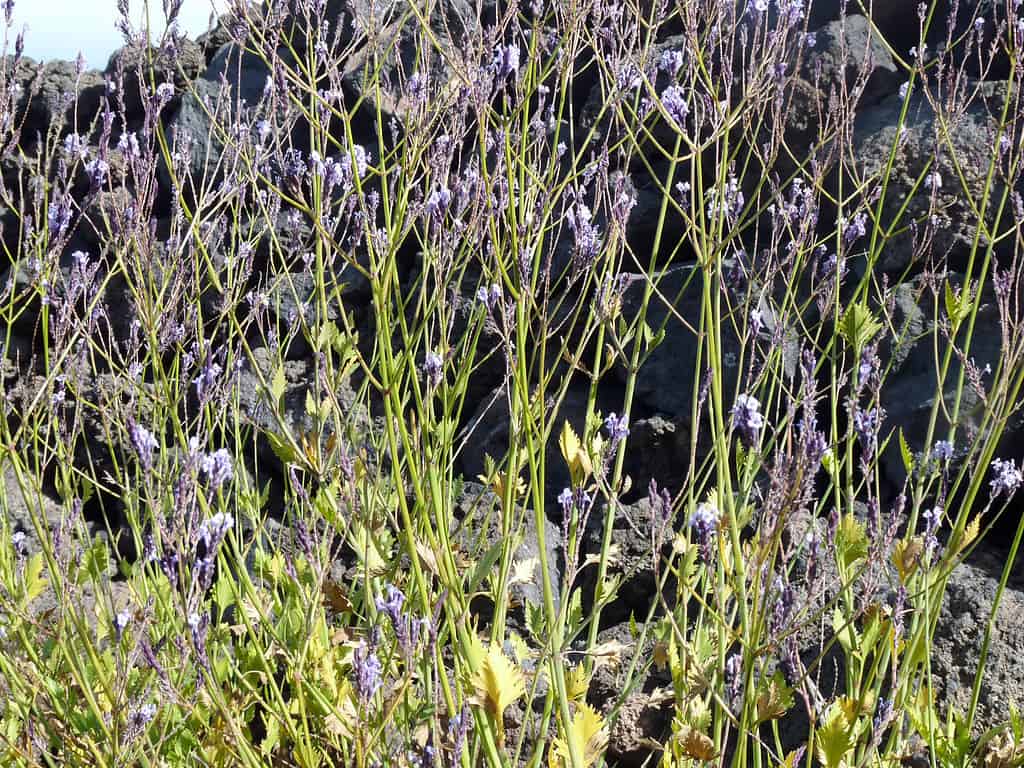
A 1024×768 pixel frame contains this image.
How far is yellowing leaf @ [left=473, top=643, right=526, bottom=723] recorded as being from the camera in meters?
1.54

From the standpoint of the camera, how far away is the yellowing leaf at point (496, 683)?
1541 mm

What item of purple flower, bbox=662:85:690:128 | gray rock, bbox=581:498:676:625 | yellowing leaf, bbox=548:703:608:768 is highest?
purple flower, bbox=662:85:690:128

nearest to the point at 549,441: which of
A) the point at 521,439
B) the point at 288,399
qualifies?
the point at 288,399

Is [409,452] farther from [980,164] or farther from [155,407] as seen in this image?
[980,164]

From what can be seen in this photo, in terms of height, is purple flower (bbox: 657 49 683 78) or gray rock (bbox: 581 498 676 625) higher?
purple flower (bbox: 657 49 683 78)

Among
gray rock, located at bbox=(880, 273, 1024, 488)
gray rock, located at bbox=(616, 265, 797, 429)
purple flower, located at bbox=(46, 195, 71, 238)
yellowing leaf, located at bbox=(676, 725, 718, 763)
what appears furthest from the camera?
gray rock, located at bbox=(616, 265, 797, 429)

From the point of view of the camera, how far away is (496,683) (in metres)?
1.54

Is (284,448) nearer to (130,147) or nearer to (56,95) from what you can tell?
(130,147)

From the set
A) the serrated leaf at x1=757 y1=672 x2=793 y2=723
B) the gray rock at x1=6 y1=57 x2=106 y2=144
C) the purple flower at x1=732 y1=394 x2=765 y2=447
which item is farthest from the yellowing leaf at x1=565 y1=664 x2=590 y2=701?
the gray rock at x1=6 y1=57 x2=106 y2=144

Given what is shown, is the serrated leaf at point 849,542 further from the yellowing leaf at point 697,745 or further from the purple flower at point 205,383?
the purple flower at point 205,383

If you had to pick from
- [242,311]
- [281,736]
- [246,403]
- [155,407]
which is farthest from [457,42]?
[281,736]

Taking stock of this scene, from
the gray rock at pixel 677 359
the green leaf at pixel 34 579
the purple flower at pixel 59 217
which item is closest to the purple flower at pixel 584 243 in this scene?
the purple flower at pixel 59 217

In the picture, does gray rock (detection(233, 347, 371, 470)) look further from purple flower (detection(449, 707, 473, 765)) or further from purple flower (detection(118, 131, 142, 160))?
purple flower (detection(449, 707, 473, 765))

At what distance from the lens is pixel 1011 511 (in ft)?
10.7
